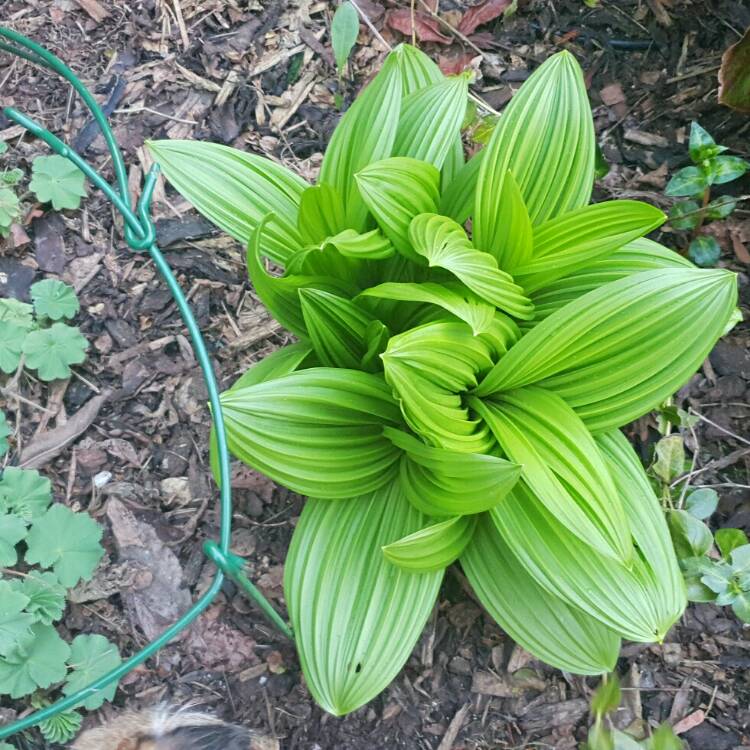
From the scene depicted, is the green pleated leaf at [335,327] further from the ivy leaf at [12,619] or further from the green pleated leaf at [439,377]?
the ivy leaf at [12,619]

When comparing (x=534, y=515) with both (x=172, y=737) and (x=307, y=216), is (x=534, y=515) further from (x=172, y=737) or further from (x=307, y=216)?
(x=172, y=737)

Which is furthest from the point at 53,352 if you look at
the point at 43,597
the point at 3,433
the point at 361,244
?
the point at 361,244

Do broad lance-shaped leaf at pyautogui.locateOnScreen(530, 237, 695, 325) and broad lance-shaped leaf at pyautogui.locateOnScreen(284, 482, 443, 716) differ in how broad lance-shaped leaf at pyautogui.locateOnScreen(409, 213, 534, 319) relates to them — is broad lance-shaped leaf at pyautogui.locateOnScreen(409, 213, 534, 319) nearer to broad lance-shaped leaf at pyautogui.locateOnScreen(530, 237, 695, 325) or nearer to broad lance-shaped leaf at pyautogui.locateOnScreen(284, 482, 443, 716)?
broad lance-shaped leaf at pyautogui.locateOnScreen(530, 237, 695, 325)

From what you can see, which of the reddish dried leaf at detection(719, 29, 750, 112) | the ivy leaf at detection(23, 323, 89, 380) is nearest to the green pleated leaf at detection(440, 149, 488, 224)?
the reddish dried leaf at detection(719, 29, 750, 112)

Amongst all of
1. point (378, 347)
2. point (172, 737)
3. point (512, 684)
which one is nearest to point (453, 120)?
point (378, 347)

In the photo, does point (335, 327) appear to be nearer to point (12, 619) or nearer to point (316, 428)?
point (316, 428)

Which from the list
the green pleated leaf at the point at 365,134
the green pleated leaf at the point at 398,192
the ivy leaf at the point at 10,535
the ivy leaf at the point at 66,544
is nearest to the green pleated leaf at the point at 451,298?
the green pleated leaf at the point at 398,192
